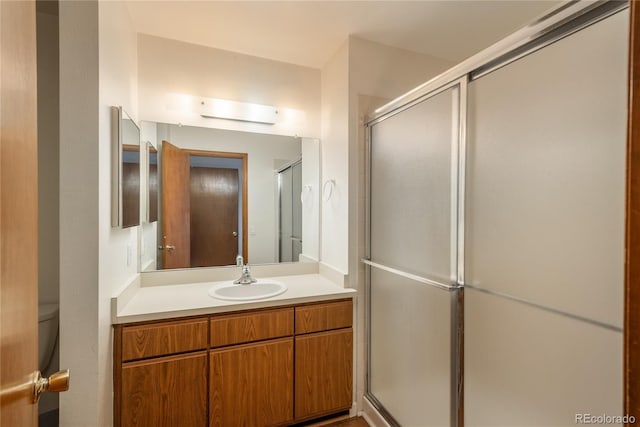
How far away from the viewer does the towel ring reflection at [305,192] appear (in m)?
2.47

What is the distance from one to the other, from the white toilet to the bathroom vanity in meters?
0.38

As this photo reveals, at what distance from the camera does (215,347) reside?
65.2 inches

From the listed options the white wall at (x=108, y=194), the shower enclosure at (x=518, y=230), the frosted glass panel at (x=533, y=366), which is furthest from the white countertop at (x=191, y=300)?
the frosted glass panel at (x=533, y=366)

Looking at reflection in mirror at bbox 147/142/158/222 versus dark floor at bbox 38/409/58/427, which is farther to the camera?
reflection in mirror at bbox 147/142/158/222

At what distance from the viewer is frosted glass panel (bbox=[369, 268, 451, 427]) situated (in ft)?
4.61

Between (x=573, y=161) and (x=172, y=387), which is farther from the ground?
(x=573, y=161)

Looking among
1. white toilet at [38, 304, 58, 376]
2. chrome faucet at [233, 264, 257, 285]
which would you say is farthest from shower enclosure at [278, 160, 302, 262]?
white toilet at [38, 304, 58, 376]

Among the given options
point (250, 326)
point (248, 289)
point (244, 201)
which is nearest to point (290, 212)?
point (244, 201)

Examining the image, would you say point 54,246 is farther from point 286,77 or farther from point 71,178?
point 286,77

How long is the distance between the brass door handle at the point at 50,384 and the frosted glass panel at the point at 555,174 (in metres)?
1.40

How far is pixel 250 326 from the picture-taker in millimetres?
1724

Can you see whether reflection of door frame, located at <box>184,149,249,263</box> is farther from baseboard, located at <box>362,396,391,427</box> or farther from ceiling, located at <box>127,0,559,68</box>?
baseboard, located at <box>362,396,391,427</box>

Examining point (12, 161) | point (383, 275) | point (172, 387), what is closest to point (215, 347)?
point (172, 387)

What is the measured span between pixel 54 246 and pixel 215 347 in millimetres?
1206
